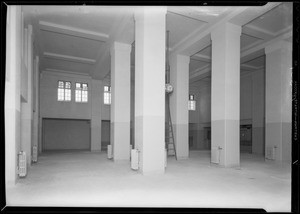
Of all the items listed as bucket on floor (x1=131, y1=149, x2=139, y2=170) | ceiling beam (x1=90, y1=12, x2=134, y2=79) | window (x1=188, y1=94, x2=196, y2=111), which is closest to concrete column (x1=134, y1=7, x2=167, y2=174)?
bucket on floor (x1=131, y1=149, x2=139, y2=170)

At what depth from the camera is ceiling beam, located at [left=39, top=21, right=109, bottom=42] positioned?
12.0m

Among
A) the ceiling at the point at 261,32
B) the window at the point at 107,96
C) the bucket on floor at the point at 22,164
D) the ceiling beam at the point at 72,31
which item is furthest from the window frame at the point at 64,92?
the bucket on floor at the point at 22,164

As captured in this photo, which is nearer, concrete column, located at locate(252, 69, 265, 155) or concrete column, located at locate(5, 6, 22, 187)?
concrete column, located at locate(5, 6, 22, 187)

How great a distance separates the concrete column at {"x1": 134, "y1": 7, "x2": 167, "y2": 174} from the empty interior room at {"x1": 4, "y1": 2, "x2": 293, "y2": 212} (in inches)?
1.6

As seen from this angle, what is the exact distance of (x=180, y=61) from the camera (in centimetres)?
A: 1536

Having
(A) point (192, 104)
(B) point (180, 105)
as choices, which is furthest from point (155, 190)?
(A) point (192, 104)

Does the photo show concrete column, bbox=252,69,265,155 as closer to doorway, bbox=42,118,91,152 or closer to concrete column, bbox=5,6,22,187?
doorway, bbox=42,118,91,152

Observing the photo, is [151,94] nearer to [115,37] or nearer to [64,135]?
[115,37]

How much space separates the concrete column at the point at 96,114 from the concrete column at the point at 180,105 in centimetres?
915

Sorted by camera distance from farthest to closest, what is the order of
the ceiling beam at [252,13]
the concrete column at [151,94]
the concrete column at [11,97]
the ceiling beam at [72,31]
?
the ceiling beam at [72,31], the ceiling beam at [252,13], the concrete column at [151,94], the concrete column at [11,97]

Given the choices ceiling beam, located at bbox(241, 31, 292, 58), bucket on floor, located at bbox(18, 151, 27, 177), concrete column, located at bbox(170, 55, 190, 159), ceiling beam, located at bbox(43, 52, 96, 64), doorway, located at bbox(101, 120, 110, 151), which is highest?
ceiling beam, located at bbox(241, 31, 292, 58)

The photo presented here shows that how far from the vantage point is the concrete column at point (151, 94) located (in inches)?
350

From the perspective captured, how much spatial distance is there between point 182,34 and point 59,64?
11.1m

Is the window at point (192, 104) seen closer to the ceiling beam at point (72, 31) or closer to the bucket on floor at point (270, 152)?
the bucket on floor at point (270, 152)
